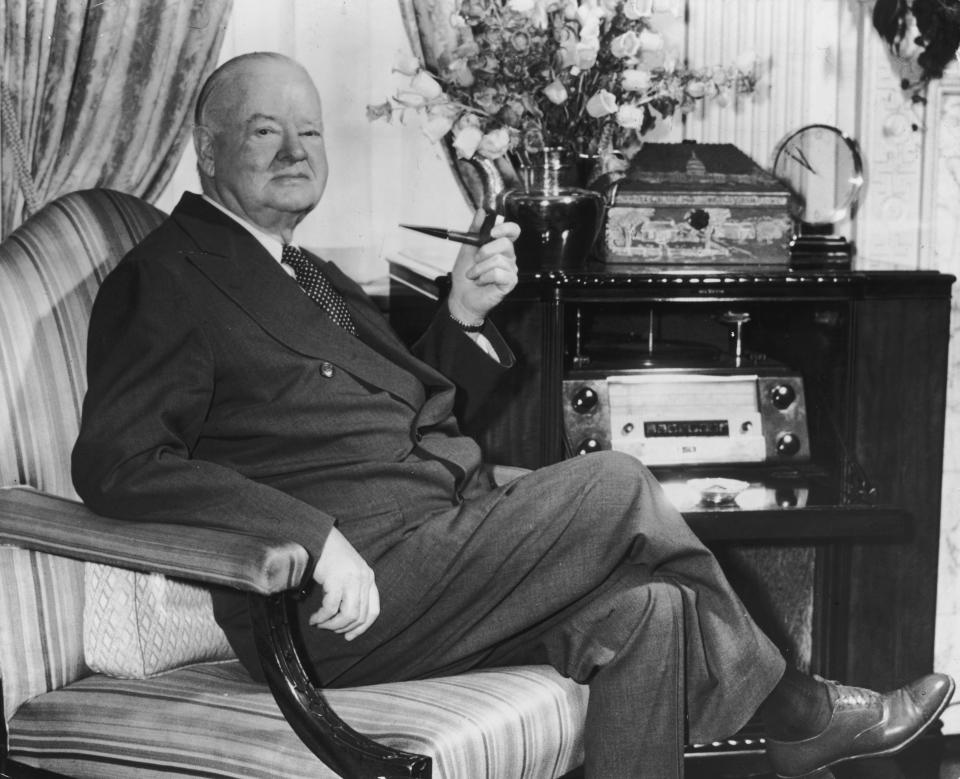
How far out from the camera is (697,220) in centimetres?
279

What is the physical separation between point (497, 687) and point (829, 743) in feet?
2.10

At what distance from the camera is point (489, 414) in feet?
8.54

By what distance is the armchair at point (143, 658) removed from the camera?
1698 mm

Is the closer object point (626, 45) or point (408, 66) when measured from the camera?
point (626, 45)

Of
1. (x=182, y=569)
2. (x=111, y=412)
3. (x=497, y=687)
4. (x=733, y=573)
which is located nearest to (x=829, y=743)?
(x=497, y=687)

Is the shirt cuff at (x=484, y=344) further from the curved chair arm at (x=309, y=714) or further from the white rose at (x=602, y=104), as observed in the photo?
the curved chair arm at (x=309, y=714)

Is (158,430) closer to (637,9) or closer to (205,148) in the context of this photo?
(205,148)

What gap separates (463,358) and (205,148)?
0.60 m

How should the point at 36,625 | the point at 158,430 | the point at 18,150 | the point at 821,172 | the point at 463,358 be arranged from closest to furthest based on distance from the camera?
1. the point at 158,430
2. the point at 36,625
3. the point at 463,358
4. the point at 18,150
5. the point at 821,172

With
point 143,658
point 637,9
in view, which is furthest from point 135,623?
point 637,9

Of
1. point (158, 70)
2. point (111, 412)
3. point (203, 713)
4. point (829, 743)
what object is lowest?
point (829, 743)

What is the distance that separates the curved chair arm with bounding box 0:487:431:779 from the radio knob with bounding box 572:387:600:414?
103 cm

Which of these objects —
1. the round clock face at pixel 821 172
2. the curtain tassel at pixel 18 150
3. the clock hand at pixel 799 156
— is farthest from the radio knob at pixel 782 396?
the curtain tassel at pixel 18 150

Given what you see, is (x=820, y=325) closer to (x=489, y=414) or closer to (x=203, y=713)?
(x=489, y=414)
